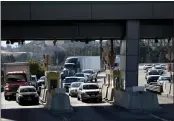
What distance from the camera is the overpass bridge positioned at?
77.6 ft

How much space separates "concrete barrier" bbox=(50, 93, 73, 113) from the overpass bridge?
3.72m

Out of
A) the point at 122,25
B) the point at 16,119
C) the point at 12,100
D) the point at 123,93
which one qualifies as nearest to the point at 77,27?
the point at 122,25

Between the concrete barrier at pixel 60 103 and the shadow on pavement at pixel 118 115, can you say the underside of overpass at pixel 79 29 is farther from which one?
the shadow on pavement at pixel 118 115

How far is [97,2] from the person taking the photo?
23797mm

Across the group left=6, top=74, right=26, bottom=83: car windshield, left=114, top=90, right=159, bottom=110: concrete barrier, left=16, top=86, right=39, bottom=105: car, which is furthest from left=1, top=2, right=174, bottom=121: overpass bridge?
left=6, top=74, right=26, bottom=83: car windshield

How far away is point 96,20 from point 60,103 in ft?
16.6

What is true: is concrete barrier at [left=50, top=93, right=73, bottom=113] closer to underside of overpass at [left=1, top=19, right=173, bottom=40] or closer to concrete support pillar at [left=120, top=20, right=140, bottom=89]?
concrete support pillar at [left=120, top=20, right=140, bottom=89]

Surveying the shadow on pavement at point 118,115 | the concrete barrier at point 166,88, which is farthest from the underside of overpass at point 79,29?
the concrete barrier at point 166,88

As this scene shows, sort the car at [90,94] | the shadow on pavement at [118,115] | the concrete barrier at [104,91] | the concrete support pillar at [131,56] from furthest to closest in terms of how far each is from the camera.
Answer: the concrete barrier at [104,91] → the car at [90,94] → the concrete support pillar at [131,56] → the shadow on pavement at [118,115]

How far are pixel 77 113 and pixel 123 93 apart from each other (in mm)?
3938

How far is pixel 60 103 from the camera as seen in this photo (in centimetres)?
2505

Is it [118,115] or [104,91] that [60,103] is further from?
[104,91]

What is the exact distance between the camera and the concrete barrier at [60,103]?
24.9m

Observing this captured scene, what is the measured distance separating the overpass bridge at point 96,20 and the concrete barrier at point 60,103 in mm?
3723
